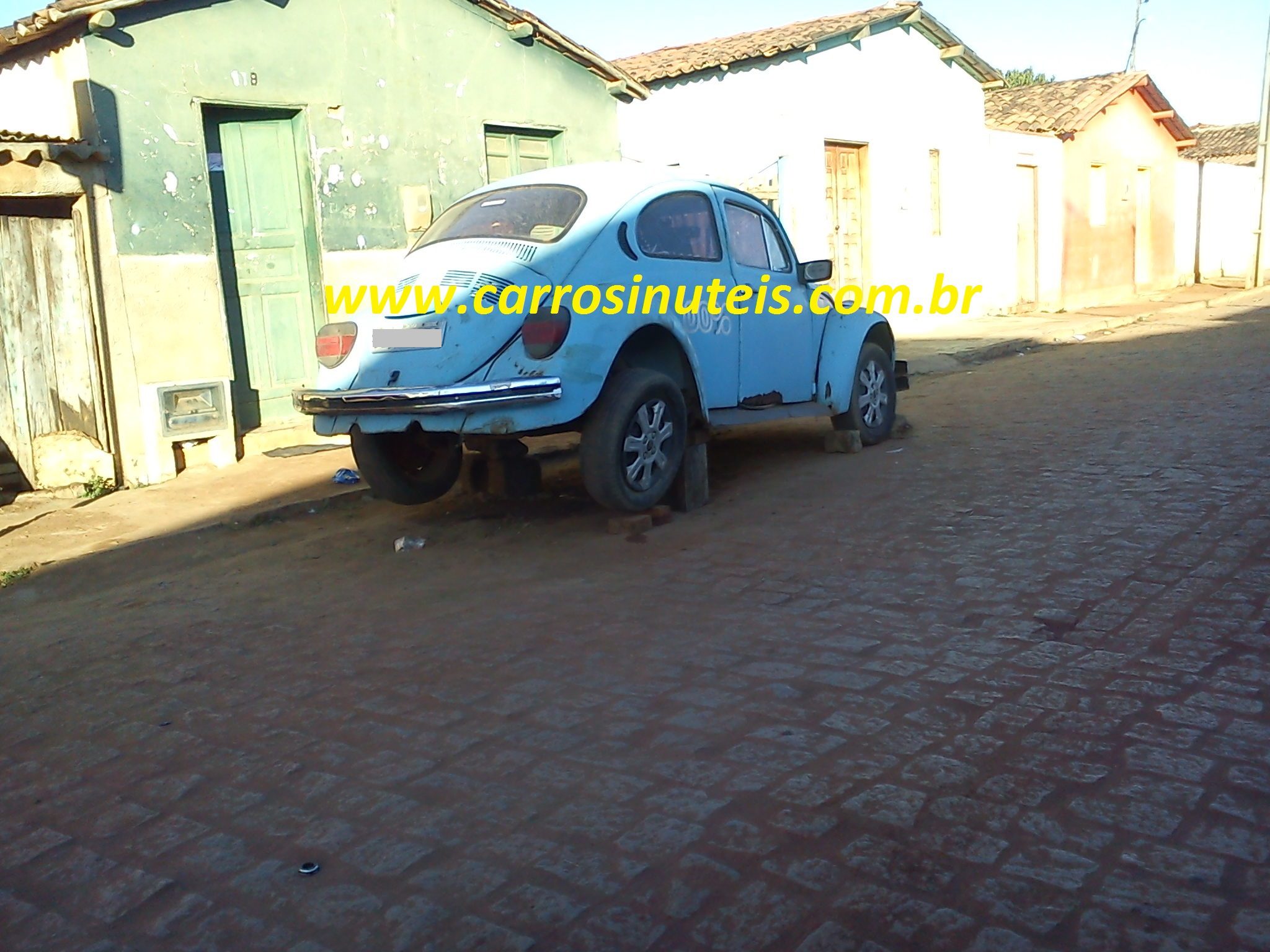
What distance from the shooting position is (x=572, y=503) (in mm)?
7113

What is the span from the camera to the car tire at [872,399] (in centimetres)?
809

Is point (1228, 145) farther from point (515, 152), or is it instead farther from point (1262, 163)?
point (515, 152)

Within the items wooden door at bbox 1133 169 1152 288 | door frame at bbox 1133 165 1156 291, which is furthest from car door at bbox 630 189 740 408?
wooden door at bbox 1133 169 1152 288

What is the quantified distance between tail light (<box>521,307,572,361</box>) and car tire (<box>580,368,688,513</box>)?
0.45m

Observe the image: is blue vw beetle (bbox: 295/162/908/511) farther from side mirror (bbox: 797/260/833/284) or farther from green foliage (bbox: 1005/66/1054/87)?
green foliage (bbox: 1005/66/1054/87)

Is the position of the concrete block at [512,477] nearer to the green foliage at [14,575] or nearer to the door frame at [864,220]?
the green foliage at [14,575]

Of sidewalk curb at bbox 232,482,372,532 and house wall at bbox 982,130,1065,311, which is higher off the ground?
house wall at bbox 982,130,1065,311

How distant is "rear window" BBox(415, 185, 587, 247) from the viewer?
20.7 feet

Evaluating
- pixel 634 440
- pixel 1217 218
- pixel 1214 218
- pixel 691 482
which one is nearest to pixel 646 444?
pixel 634 440

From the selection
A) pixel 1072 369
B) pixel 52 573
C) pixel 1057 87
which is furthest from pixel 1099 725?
pixel 1057 87

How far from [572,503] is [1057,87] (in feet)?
68.3

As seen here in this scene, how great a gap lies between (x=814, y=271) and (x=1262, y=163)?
22.1 m

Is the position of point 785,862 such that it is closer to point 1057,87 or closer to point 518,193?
point 518,193

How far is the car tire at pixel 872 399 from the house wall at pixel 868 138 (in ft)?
25.1
